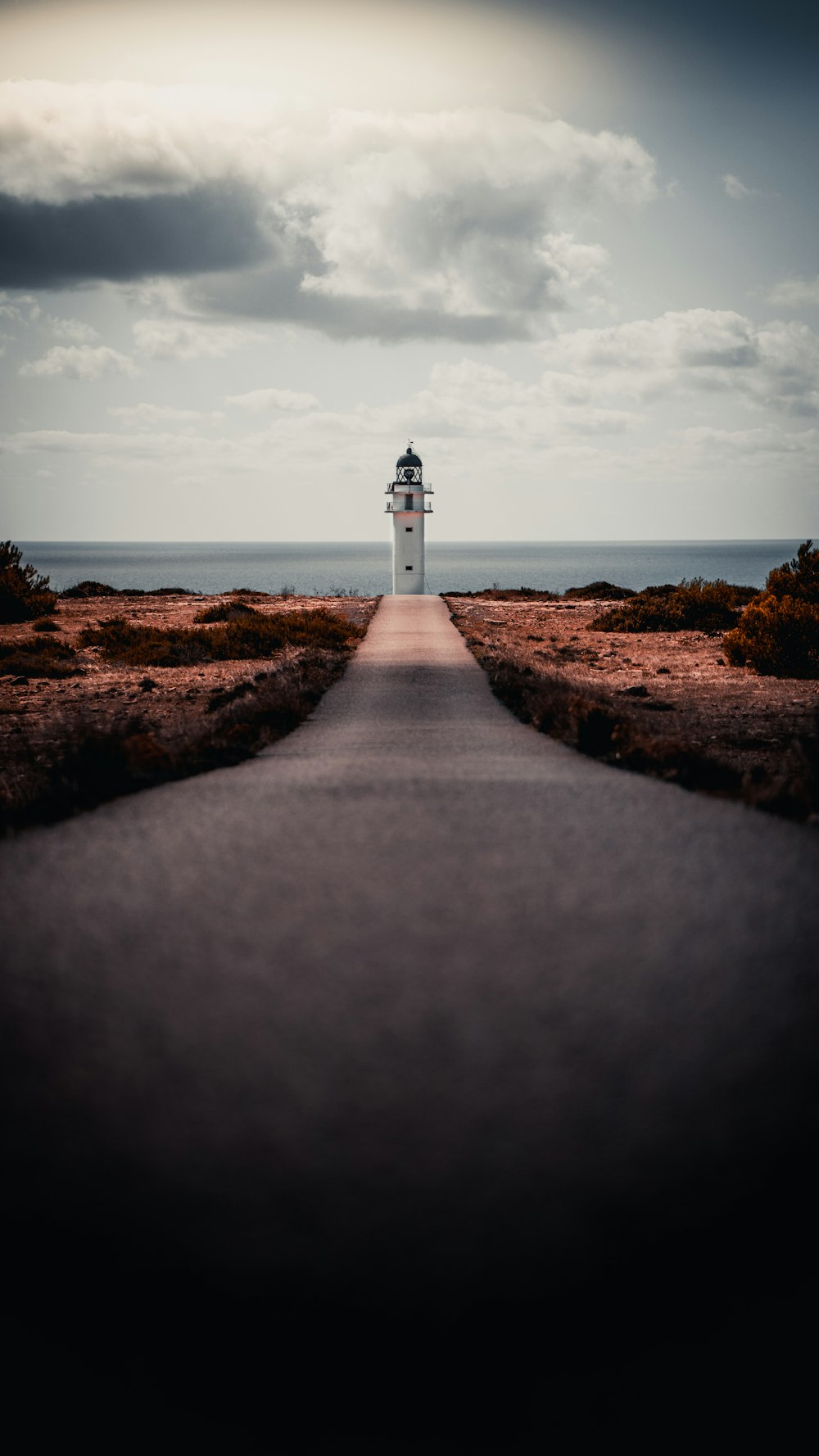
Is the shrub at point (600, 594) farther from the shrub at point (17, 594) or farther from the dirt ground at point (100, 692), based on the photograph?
the shrub at point (17, 594)

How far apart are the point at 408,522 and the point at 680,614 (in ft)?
78.0

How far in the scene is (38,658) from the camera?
2458cm

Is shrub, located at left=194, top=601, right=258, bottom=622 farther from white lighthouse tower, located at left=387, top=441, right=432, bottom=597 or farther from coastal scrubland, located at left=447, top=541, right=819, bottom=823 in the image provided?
white lighthouse tower, located at left=387, top=441, right=432, bottom=597

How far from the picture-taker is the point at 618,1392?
2732 millimetres

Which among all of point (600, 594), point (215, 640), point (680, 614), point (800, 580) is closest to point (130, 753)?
point (215, 640)

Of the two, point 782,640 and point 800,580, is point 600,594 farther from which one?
point 782,640

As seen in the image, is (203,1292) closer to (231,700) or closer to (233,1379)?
(233,1379)

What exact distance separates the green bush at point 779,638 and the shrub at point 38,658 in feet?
56.2

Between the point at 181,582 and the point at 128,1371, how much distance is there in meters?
150

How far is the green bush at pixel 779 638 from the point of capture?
24391mm

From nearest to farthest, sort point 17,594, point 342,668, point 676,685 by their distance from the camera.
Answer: point 342,668 → point 676,685 → point 17,594

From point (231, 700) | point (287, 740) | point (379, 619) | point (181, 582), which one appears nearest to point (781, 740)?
point (287, 740)

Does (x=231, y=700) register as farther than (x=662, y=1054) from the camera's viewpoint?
Yes

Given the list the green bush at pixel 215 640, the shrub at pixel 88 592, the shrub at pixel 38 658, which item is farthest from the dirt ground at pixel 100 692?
the shrub at pixel 88 592
